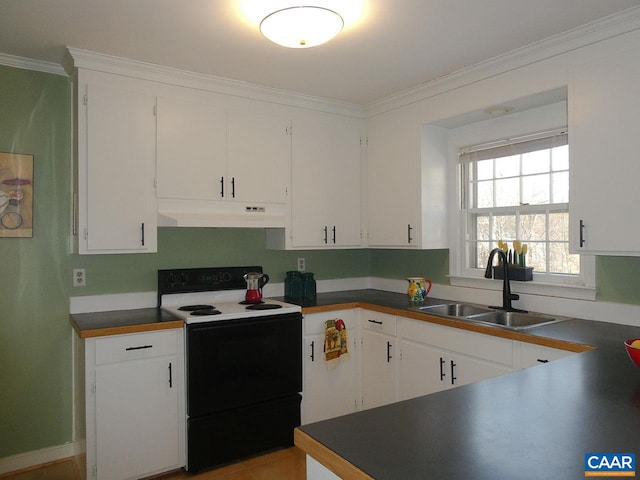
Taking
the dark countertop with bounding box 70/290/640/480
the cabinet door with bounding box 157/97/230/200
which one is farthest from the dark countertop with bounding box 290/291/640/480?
the cabinet door with bounding box 157/97/230/200

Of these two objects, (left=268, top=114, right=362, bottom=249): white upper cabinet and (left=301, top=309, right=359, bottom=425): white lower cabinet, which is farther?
(left=268, top=114, right=362, bottom=249): white upper cabinet

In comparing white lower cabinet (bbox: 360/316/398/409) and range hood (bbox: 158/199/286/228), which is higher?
range hood (bbox: 158/199/286/228)

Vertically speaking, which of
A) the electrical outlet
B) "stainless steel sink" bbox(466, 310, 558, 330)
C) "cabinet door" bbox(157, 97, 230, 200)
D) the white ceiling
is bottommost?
"stainless steel sink" bbox(466, 310, 558, 330)

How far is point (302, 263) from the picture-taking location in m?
3.74

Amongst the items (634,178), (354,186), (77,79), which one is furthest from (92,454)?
(634,178)

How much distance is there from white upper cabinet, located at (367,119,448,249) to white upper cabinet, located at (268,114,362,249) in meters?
0.16

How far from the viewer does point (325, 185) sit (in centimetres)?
351

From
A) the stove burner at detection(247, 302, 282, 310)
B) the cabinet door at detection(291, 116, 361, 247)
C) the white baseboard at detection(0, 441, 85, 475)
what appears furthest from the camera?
the cabinet door at detection(291, 116, 361, 247)

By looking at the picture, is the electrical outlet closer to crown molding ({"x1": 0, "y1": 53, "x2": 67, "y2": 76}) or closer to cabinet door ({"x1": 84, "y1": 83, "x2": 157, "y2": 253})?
cabinet door ({"x1": 84, "y1": 83, "x2": 157, "y2": 253})

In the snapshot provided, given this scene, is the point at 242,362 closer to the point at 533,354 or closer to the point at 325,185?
the point at 325,185

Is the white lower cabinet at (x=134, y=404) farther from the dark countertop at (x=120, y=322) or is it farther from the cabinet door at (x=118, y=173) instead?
the cabinet door at (x=118, y=173)

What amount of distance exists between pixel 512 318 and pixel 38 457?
2.94 m

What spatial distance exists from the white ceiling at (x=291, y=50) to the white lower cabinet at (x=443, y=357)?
153 centimetres

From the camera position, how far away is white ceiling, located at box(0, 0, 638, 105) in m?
2.06
